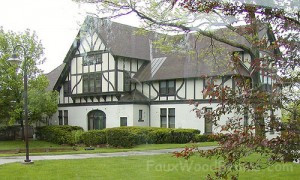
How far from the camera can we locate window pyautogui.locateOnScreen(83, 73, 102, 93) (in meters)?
15.0

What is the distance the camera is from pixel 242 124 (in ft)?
8.07

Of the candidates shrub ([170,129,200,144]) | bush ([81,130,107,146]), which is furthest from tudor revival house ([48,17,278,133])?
bush ([81,130,107,146])

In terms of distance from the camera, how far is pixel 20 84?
12039 mm

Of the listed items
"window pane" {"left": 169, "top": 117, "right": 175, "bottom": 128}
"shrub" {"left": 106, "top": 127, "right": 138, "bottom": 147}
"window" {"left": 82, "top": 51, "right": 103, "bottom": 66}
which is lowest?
"shrub" {"left": 106, "top": 127, "right": 138, "bottom": 147}

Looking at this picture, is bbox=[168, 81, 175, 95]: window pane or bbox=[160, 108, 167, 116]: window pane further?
bbox=[160, 108, 167, 116]: window pane

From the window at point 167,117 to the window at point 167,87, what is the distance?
63 cm

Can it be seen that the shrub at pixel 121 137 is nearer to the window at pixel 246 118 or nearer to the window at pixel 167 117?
the window at pixel 167 117

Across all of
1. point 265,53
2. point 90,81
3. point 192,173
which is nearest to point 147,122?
point 90,81

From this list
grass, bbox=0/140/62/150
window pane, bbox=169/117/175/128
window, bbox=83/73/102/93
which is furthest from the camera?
window, bbox=83/73/102/93

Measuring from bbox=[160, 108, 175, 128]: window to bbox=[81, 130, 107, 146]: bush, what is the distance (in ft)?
8.49

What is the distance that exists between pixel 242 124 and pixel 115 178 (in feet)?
9.45

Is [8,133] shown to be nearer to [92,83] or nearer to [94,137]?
[94,137]

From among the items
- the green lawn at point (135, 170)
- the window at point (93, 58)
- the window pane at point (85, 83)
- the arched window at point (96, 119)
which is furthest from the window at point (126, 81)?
the green lawn at point (135, 170)

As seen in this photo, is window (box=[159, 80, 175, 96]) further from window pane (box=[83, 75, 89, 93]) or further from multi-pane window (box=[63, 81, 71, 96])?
multi-pane window (box=[63, 81, 71, 96])
